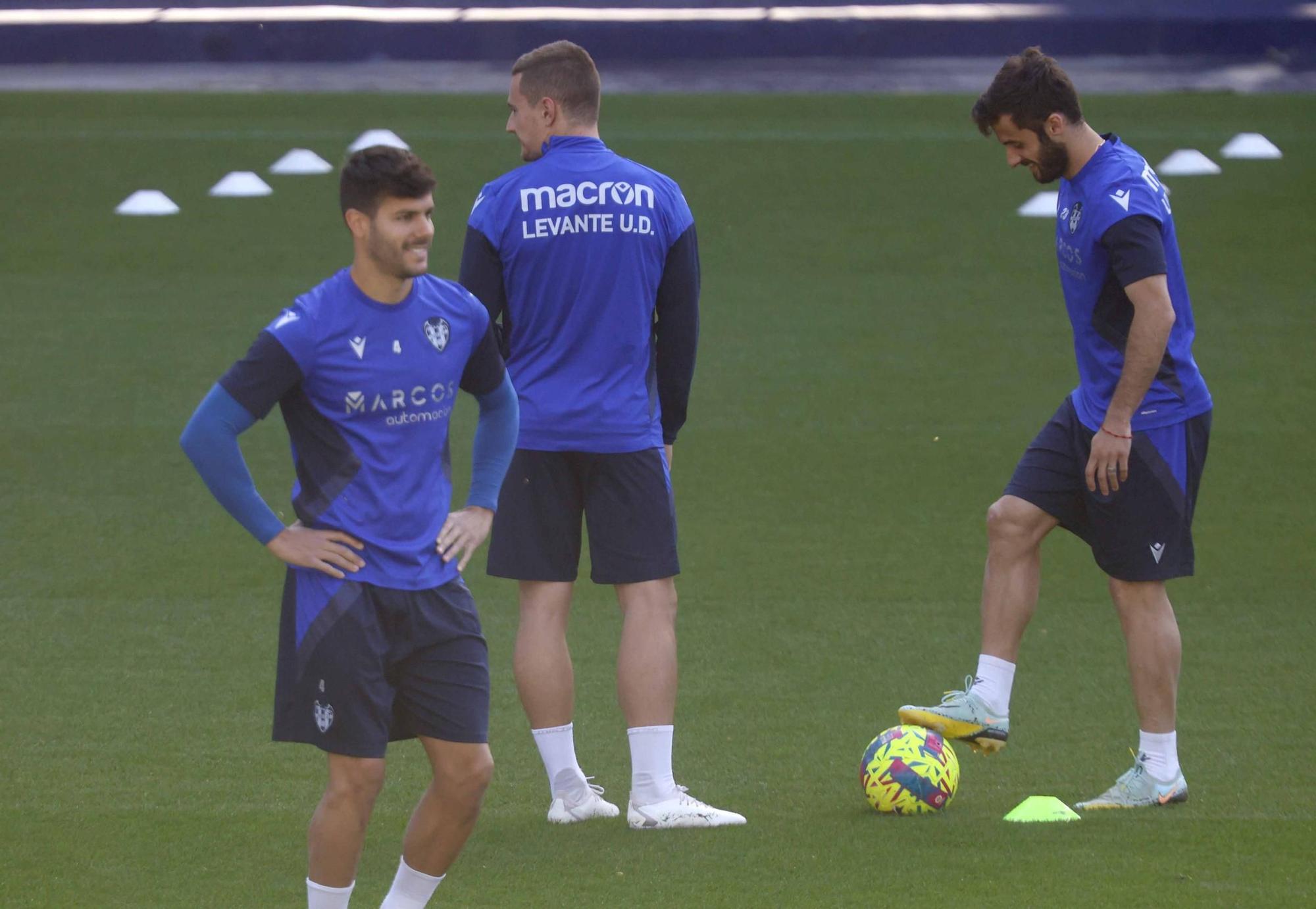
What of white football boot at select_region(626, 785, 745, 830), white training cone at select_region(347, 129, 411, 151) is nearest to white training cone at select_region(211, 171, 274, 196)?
white training cone at select_region(347, 129, 411, 151)

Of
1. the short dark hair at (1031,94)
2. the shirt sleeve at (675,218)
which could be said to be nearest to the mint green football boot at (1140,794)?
the short dark hair at (1031,94)

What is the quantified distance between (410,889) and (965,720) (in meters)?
1.70

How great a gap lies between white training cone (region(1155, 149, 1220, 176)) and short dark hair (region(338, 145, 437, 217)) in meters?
12.3

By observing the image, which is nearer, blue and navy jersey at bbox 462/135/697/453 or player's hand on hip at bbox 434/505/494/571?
player's hand on hip at bbox 434/505/494/571

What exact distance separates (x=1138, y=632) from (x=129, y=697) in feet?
9.51

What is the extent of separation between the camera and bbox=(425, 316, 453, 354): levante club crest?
345 centimetres

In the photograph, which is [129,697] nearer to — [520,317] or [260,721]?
[260,721]

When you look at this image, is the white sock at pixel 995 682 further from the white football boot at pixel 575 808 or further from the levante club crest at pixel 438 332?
the levante club crest at pixel 438 332

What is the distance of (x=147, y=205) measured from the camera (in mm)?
13922

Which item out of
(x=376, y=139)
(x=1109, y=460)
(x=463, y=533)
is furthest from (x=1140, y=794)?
(x=376, y=139)

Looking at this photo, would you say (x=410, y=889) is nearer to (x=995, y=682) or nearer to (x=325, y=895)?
(x=325, y=895)

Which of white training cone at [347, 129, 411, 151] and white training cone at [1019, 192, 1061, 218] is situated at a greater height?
white training cone at [347, 129, 411, 151]

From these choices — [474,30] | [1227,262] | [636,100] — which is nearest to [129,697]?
[1227,262]

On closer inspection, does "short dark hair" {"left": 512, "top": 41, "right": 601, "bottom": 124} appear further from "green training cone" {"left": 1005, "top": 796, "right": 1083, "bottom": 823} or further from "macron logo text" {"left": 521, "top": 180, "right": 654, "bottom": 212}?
"green training cone" {"left": 1005, "top": 796, "right": 1083, "bottom": 823}
